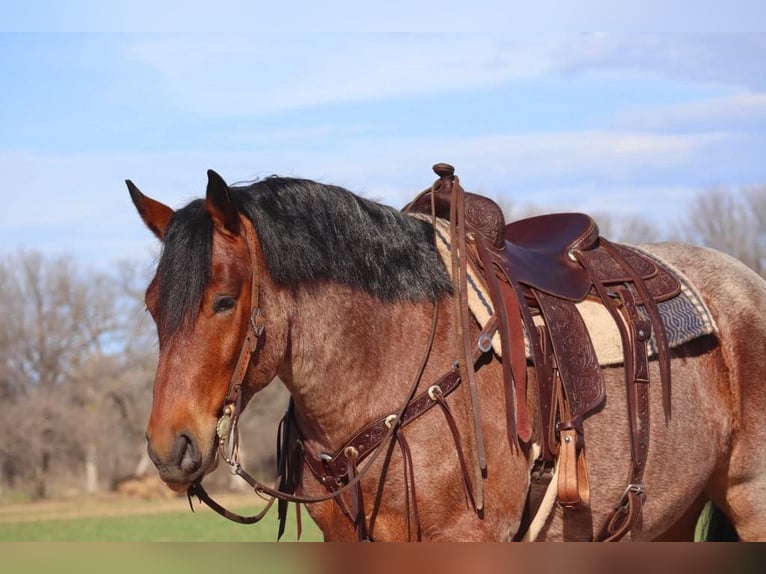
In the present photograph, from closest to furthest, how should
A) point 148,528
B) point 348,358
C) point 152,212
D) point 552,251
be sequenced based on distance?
point 348,358 → point 152,212 → point 552,251 → point 148,528

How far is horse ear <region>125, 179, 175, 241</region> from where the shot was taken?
3586 millimetres

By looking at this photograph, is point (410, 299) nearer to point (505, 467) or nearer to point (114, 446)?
point (505, 467)

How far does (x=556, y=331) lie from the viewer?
365 centimetres

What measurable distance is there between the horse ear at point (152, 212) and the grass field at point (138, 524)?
10197mm

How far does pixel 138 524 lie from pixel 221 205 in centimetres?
2148

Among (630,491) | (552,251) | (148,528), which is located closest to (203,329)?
(552,251)

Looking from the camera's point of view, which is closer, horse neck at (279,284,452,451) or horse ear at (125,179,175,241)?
horse neck at (279,284,452,451)

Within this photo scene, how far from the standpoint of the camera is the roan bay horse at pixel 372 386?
3.16 metres

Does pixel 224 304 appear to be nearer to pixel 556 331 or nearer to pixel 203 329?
pixel 203 329

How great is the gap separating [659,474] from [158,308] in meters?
2.26

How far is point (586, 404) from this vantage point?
11.8ft

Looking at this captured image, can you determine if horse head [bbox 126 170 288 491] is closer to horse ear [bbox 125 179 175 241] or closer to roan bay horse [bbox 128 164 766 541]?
roan bay horse [bbox 128 164 766 541]

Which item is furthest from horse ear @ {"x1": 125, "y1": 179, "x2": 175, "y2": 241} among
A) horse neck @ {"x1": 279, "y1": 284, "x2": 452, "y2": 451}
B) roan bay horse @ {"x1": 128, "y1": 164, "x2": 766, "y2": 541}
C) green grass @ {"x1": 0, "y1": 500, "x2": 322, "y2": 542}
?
green grass @ {"x1": 0, "y1": 500, "x2": 322, "y2": 542}

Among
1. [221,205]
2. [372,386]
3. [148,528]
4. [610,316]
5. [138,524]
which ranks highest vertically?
[221,205]
